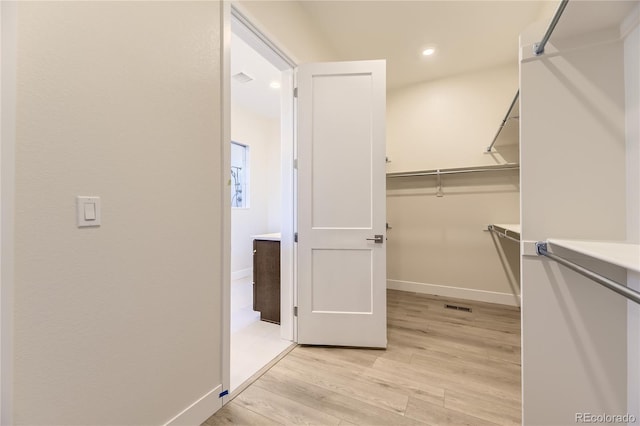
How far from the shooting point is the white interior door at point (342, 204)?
80.1 inches

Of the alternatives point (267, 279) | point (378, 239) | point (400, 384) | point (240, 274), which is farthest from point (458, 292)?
point (240, 274)

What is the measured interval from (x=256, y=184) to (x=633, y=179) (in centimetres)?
448

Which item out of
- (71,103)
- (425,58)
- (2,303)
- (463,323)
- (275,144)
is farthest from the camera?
(275,144)

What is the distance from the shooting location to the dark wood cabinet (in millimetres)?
2520

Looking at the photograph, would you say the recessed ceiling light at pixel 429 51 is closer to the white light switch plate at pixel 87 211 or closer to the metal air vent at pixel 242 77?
the metal air vent at pixel 242 77

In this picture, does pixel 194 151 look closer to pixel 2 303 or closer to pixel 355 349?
pixel 2 303

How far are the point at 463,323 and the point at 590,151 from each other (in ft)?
6.58

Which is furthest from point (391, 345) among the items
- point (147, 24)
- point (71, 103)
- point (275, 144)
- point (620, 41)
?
point (275, 144)

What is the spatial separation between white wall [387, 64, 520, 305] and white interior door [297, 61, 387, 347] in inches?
64.1

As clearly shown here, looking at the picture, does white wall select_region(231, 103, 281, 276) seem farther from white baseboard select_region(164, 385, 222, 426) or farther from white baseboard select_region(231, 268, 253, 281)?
white baseboard select_region(164, 385, 222, 426)

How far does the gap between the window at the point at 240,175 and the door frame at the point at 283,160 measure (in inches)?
97.7

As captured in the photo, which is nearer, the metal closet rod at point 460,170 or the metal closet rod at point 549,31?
the metal closet rod at point 549,31

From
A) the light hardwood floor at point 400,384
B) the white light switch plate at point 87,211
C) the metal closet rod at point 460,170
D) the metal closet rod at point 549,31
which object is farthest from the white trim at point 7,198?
the metal closet rod at point 460,170

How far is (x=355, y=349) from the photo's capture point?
2.05 m
